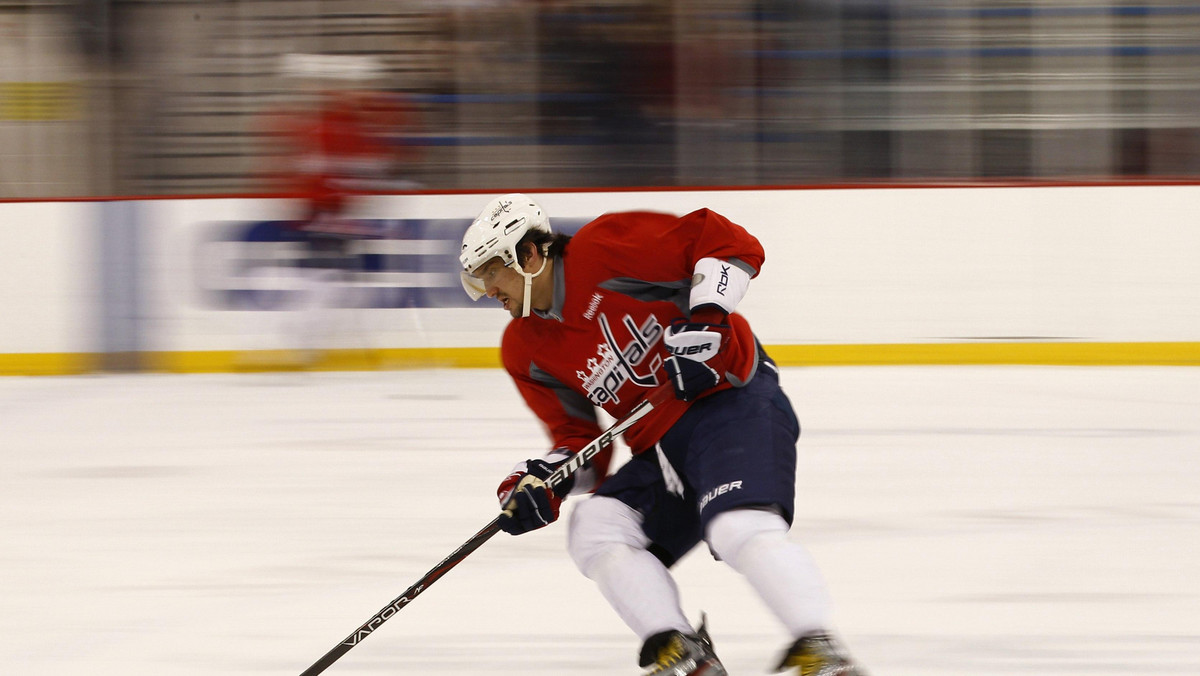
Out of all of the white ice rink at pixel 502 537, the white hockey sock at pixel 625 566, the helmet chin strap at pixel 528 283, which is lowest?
the white ice rink at pixel 502 537

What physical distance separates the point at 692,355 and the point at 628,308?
0.23 meters

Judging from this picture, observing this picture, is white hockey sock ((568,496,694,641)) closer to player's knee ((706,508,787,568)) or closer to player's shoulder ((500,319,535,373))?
player's knee ((706,508,787,568))

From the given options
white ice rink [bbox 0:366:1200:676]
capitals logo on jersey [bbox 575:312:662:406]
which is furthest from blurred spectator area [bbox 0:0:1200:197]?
capitals logo on jersey [bbox 575:312:662:406]

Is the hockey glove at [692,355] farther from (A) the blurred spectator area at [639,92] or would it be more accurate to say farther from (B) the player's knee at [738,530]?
(A) the blurred spectator area at [639,92]

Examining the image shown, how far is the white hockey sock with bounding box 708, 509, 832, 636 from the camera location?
2.08m

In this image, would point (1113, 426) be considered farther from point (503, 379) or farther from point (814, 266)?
point (503, 379)

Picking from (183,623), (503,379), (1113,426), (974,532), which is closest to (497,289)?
(183,623)

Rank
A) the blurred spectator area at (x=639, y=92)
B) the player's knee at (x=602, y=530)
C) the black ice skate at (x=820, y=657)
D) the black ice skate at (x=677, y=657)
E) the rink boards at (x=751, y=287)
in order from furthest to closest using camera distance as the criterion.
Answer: the blurred spectator area at (x=639, y=92), the rink boards at (x=751, y=287), the player's knee at (x=602, y=530), the black ice skate at (x=677, y=657), the black ice skate at (x=820, y=657)

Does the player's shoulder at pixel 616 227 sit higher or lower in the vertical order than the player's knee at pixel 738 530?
higher

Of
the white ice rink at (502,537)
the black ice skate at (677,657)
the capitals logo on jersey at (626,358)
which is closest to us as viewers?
the black ice skate at (677,657)

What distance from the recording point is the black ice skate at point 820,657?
202cm

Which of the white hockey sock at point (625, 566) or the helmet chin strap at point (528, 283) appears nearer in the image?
the white hockey sock at point (625, 566)

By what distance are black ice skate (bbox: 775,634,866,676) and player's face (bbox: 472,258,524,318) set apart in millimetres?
809

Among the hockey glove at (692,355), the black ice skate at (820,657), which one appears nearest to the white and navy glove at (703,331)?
the hockey glove at (692,355)
